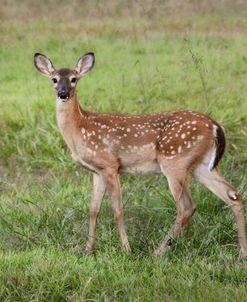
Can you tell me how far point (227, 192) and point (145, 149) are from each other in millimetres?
721

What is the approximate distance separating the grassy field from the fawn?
0.23 metres

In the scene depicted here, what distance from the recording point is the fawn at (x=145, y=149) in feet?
25.3

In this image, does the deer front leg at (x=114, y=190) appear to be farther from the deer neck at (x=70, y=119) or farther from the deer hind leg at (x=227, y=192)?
the deer hind leg at (x=227, y=192)

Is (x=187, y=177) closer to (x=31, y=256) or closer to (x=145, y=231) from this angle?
(x=145, y=231)

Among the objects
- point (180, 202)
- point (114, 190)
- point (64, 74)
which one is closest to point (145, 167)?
point (114, 190)

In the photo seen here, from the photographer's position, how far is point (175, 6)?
579 inches

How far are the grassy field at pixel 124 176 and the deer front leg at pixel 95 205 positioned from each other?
0.11 m

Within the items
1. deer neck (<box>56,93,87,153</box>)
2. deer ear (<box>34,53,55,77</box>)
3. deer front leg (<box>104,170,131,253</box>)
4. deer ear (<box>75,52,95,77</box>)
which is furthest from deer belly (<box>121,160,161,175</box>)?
deer ear (<box>34,53,55,77</box>)

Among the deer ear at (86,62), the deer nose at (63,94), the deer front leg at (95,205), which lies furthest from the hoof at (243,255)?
the deer ear at (86,62)

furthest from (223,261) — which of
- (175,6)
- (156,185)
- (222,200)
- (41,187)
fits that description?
(175,6)

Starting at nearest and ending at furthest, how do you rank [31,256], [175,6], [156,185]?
[31,256]
[156,185]
[175,6]

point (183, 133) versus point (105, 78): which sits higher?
point (183, 133)

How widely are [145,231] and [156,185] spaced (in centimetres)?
110

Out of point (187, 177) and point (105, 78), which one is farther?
point (105, 78)
